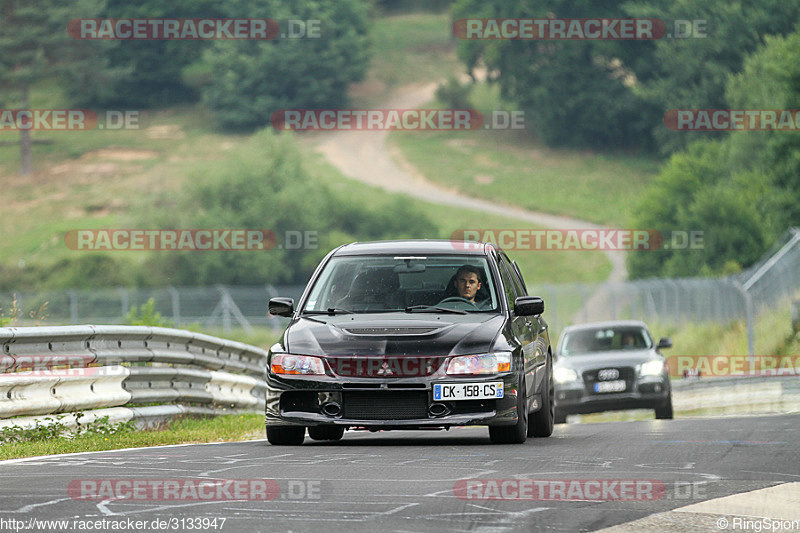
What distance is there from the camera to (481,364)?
1179 centimetres

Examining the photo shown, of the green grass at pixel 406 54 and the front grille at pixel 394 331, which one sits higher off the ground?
the green grass at pixel 406 54

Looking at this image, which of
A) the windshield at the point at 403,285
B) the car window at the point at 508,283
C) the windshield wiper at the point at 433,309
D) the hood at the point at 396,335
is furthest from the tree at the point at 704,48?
the hood at the point at 396,335

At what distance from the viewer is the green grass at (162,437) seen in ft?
39.4

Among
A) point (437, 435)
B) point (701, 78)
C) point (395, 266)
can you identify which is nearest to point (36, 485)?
point (395, 266)

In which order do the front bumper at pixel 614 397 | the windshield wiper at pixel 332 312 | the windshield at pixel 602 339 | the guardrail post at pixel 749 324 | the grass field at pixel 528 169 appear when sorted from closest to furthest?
the windshield wiper at pixel 332 312 → the front bumper at pixel 614 397 → the windshield at pixel 602 339 → the guardrail post at pixel 749 324 → the grass field at pixel 528 169

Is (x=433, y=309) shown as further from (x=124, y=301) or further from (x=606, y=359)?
(x=124, y=301)

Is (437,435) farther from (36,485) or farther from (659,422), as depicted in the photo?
(36,485)

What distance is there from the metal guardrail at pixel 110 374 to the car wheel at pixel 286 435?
192 cm

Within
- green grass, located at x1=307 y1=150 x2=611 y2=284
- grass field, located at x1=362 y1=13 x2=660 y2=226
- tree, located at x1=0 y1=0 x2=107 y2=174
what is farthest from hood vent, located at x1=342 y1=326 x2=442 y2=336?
tree, located at x1=0 y1=0 x2=107 y2=174

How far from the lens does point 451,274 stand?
513 inches

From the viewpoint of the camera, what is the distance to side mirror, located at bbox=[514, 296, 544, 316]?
41.4 feet

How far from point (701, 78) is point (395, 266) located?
9800 centimetres

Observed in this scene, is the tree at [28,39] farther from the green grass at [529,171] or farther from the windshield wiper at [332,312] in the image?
the windshield wiper at [332,312]

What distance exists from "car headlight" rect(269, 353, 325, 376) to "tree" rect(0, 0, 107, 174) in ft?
339
